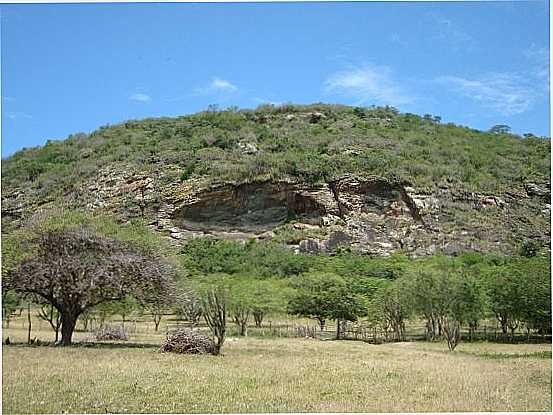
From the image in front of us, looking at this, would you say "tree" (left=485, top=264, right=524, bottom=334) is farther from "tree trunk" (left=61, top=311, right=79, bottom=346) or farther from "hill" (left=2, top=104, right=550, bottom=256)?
"tree trunk" (left=61, top=311, right=79, bottom=346)

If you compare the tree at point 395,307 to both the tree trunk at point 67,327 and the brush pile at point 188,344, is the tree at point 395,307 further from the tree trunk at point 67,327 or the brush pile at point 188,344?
the tree trunk at point 67,327

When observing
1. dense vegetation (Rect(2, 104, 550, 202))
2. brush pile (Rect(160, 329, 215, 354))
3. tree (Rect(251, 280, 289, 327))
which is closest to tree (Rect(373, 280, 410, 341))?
tree (Rect(251, 280, 289, 327))

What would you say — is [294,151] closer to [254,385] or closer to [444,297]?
[444,297]

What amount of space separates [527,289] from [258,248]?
27.9m

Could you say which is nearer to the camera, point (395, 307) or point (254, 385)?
point (254, 385)

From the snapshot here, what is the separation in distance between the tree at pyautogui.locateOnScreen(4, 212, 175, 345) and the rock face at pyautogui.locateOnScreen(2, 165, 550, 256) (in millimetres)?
36364

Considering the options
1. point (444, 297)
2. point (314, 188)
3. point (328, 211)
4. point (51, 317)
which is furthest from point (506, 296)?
point (314, 188)

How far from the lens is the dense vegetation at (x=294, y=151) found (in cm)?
6297

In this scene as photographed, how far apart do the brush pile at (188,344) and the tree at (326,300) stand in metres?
19.2

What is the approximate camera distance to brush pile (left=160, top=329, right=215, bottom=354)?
17.2 m

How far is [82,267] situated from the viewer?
18281mm

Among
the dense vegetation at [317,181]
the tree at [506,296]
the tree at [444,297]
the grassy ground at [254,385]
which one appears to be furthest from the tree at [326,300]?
the grassy ground at [254,385]

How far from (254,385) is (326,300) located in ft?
86.2

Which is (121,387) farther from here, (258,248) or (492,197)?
(492,197)
